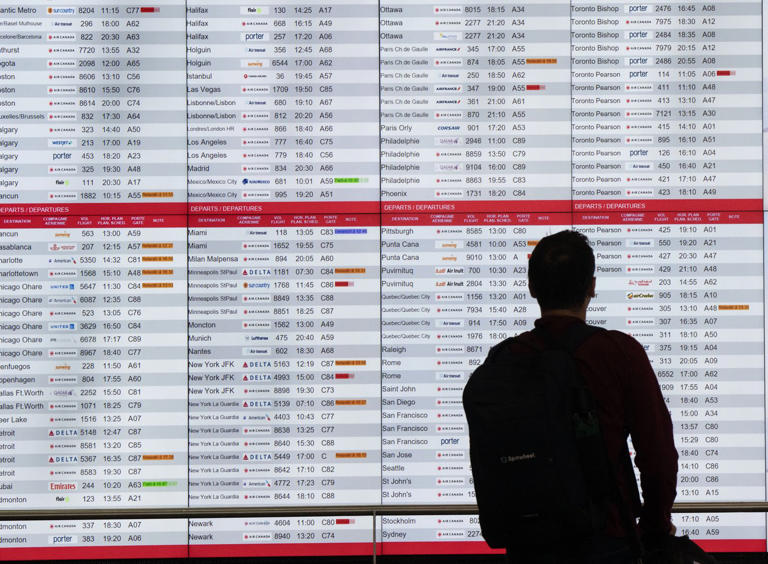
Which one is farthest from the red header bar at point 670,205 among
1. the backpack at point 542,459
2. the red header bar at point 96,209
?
the red header bar at point 96,209

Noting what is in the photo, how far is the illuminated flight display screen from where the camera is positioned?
3.27m

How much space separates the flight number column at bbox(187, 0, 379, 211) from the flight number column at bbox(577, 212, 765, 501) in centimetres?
120

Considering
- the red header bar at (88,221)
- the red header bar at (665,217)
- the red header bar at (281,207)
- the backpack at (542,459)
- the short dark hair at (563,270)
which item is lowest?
the backpack at (542,459)

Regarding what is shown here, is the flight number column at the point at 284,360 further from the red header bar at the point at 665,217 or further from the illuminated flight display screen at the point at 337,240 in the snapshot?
the red header bar at the point at 665,217

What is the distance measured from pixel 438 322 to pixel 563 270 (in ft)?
5.08

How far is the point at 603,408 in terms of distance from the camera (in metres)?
1.72

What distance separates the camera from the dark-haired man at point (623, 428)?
5.55 ft

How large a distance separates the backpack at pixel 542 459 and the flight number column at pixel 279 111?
179 cm

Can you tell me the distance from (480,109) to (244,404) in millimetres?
1798

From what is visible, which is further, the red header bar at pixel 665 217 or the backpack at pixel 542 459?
the red header bar at pixel 665 217

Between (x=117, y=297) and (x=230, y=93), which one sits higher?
(x=230, y=93)

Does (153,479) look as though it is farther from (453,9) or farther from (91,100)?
(453,9)

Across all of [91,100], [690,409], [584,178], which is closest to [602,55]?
[584,178]

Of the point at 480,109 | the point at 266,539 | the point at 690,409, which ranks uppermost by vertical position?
the point at 480,109
